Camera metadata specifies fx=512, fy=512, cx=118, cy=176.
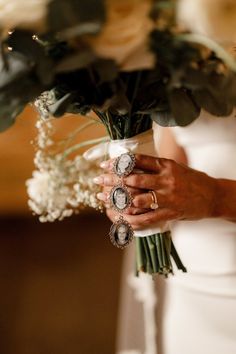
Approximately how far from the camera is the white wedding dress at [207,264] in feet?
3.23

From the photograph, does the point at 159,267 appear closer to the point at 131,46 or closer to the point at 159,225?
the point at 159,225

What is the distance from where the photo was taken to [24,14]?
0.49 metres

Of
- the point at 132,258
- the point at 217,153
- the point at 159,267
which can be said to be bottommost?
the point at 159,267

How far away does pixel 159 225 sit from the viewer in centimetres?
84

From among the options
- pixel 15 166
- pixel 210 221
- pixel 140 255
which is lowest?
pixel 140 255

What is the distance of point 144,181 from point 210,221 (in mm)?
283

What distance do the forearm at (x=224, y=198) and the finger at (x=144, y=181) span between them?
134 millimetres

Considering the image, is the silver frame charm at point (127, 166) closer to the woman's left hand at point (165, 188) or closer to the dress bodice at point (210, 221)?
the woman's left hand at point (165, 188)

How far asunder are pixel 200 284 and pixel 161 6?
66cm

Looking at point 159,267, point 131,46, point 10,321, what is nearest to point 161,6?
point 131,46

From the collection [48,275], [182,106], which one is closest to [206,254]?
[182,106]

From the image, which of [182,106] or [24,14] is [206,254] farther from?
[24,14]

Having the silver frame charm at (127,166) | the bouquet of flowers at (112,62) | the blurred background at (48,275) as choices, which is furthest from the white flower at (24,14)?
the blurred background at (48,275)

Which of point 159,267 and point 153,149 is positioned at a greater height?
point 153,149
